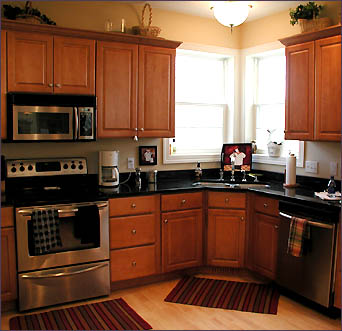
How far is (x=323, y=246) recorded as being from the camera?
303 cm

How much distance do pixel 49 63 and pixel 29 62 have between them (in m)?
0.16

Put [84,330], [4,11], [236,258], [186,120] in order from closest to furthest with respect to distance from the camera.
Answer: [84,330] < [4,11] < [236,258] < [186,120]

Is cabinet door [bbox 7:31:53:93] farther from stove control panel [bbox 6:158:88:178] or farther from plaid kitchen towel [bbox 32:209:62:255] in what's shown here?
plaid kitchen towel [bbox 32:209:62:255]

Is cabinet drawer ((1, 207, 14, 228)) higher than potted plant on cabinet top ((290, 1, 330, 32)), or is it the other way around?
potted plant on cabinet top ((290, 1, 330, 32))

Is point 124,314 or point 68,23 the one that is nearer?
point 124,314

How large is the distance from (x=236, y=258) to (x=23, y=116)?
7.37ft

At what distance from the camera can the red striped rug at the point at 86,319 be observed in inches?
115

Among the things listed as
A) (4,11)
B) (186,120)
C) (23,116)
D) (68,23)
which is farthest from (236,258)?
(4,11)

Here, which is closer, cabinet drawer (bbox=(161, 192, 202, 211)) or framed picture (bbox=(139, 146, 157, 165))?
cabinet drawer (bbox=(161, 192, 202, 211))

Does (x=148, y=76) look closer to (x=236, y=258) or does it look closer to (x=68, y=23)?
(x=68, y=23)

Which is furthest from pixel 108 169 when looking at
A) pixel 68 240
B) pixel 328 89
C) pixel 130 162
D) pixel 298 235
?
pixel 328 89

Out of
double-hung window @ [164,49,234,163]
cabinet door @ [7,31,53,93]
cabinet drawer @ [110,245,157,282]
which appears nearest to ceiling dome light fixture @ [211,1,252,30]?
double-hung window @ [164,49,234,163]

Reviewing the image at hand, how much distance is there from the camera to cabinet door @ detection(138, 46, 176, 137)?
12.5 feet

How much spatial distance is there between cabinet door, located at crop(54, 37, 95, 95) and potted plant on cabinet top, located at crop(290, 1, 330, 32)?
1.82 metres
